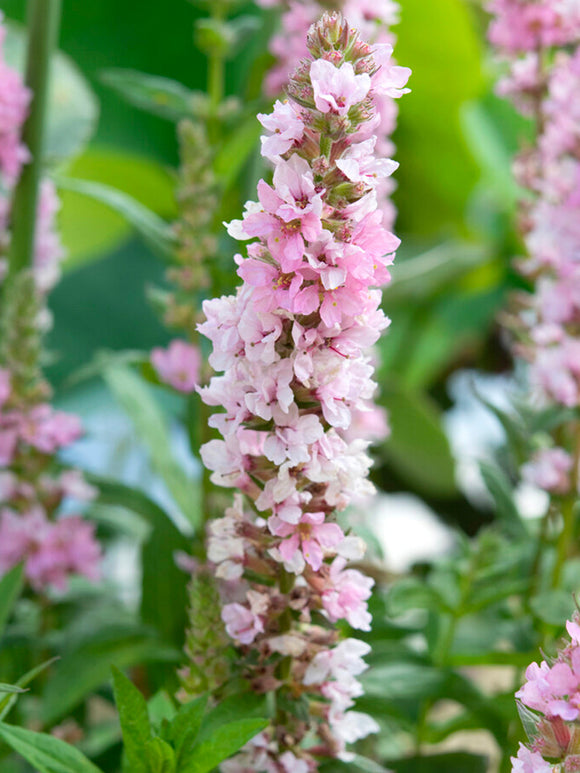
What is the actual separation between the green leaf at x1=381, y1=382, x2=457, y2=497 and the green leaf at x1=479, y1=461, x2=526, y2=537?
65 centimetres

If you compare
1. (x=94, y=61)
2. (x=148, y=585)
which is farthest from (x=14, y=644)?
(x=94, y=61)

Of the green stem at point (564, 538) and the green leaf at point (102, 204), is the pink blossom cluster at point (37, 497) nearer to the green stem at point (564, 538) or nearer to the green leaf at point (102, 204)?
the green stem at point (564, 538)

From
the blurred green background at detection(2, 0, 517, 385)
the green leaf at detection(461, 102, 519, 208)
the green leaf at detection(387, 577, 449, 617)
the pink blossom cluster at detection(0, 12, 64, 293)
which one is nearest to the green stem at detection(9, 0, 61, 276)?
the pink blossom cluster at detection(0, 12, 64, 293)

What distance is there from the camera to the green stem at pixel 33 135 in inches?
33.9

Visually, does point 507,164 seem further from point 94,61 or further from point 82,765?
point 82,765

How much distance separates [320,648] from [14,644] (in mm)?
360

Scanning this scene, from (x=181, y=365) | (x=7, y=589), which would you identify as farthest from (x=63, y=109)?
(x=7, y=589)

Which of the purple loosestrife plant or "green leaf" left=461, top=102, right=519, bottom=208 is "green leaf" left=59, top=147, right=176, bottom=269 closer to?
"green leaf" left=461, top=102, right=519, bottom=208

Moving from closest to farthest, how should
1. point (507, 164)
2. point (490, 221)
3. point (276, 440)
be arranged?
1. point (276, 440)
2. point (507, 164)
3. point (490, 221)

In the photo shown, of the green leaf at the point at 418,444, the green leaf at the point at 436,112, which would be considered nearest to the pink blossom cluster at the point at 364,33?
the green leaf at the point at 418,444

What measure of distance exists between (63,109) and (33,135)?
0.74 feet

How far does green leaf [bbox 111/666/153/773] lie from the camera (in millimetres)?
464

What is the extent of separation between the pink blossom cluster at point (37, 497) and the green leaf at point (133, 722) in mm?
304

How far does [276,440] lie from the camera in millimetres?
451
